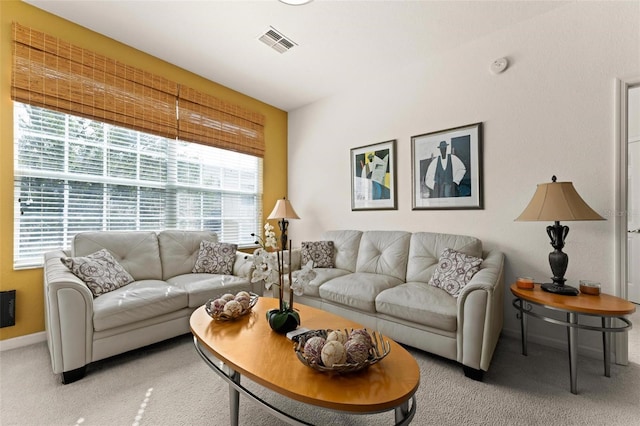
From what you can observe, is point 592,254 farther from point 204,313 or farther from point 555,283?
point 204,313

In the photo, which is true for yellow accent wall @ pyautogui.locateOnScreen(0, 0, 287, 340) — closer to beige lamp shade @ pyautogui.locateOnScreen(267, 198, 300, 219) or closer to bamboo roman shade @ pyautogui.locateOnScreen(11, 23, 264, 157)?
bamboo roman shade @ pyautogui.locateOnScreen(11, 23, 264, 157)

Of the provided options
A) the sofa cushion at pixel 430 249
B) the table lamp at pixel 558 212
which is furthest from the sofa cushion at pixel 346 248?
the table lamp at pixel 558 212

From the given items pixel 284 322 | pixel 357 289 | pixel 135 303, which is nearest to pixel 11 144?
pixel 135 303

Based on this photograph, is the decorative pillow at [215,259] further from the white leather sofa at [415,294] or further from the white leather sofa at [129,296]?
the white leather sofa at [415,294]

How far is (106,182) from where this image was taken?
→ 2695 millimetres

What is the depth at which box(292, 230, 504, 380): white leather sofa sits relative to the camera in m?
1.76

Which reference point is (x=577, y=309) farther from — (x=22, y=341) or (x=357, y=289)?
(x=22, y=341)

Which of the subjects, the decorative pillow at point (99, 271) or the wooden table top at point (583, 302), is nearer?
the wooden table top at point (583, 302)

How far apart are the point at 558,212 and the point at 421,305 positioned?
1.13 m

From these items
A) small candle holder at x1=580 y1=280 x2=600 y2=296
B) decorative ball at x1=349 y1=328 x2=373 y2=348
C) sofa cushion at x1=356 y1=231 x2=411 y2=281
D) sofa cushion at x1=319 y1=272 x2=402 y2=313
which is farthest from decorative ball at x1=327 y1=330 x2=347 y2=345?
small candle holder at x1=580 y1=280 x2=600 y2=296

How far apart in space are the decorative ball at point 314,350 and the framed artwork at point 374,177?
2.42m

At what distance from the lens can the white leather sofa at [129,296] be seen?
5.67 ft

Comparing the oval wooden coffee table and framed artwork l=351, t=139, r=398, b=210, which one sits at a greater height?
framed artwork l=351, t=139, r=398, b=210

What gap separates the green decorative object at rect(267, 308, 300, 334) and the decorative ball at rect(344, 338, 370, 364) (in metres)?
0.47
